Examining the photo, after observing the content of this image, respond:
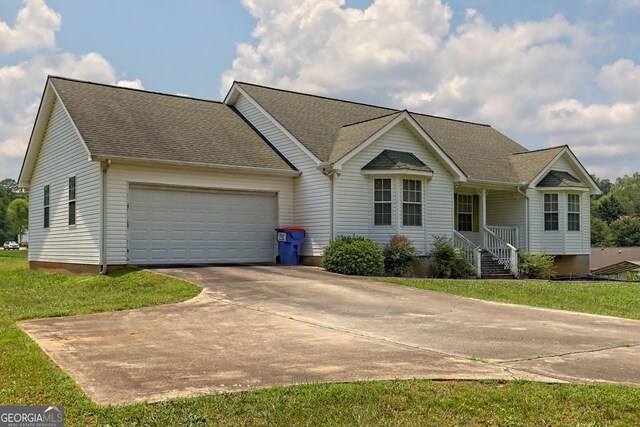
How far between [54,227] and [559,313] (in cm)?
1708

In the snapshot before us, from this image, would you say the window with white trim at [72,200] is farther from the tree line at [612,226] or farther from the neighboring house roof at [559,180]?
the tree line at [612,226]

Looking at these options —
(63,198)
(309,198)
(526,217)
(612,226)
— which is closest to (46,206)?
(63,198)

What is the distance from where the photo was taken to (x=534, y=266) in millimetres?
22734

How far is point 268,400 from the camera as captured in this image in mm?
5605

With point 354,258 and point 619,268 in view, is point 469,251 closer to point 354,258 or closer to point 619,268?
point 354,258

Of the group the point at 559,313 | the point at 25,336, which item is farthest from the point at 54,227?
the point at 559,313

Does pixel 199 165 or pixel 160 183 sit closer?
pixel 160 183

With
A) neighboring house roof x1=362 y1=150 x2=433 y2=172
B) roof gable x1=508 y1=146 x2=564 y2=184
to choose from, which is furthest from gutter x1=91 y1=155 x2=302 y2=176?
roof gable x1=508 y1=146 x2=564 y2=184

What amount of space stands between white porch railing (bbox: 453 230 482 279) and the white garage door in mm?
6639

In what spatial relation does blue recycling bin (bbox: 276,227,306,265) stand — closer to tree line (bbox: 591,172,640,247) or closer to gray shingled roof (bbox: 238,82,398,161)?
gray shingled roof (bbox: 238,82,398,161)

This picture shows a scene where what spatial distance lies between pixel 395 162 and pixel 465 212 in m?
6.54

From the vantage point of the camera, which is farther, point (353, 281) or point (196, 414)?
point (353, 281)

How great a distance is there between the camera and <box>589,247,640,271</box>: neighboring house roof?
4575 centimetres

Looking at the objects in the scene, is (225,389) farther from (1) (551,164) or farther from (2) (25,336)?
(1) (551,164)
